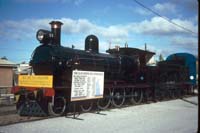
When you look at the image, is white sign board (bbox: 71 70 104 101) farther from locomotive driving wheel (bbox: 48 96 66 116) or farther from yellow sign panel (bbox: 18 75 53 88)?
yellow sign panel (bbox: 18 75 53 88)

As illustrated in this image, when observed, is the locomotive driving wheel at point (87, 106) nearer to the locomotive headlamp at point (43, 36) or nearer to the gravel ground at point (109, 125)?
the gravel ground at point (109, 125)

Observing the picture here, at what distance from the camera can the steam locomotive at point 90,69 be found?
11898 mm

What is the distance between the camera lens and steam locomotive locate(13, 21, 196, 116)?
1190 centimetres

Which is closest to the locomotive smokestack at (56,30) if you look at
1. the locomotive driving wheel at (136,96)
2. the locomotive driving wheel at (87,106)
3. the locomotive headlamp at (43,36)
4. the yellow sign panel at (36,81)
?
the locomotive headlamp at (43,36)

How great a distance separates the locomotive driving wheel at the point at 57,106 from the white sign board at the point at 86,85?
683 mm

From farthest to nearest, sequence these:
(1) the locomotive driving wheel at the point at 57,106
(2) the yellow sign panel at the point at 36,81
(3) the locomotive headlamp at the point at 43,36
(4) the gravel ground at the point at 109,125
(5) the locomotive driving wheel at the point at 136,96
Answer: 1. (5) the locomotive driving wheel at the point at 136,96
2. (3) the locomotive headlamp at the point at 43,36
3. (1) the locomotive driving wheel at the point at 57,106
4. (2) the yellow sign panel at the point at 36,81
5. (4) the gravel ground at the point at 109,125

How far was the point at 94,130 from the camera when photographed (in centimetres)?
896

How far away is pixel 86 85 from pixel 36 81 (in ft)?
7.03

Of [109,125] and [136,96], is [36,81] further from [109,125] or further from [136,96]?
[136,96]

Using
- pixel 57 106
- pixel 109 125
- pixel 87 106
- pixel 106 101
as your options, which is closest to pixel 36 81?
pixel 57 106

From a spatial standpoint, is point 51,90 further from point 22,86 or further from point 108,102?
point 108,102

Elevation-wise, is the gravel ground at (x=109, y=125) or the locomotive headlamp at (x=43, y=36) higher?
the locomotive headlamp at (x=43, y=36)

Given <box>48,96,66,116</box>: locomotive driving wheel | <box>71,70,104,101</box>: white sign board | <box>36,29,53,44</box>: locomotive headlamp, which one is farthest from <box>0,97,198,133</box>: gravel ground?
<box>36,29,53,44</box>: locomotive headlamp

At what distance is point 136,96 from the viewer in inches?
682
